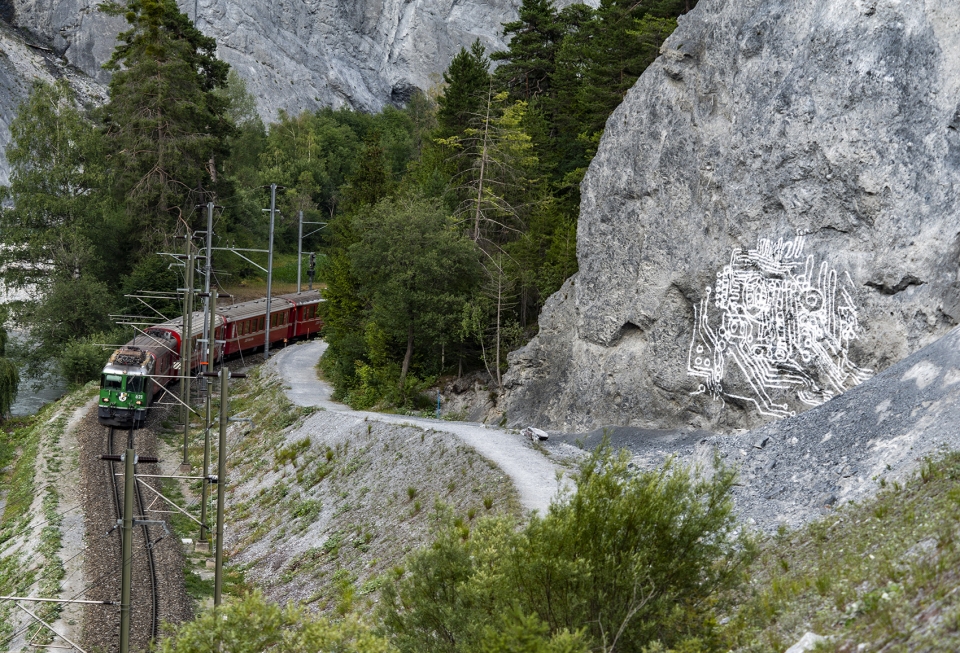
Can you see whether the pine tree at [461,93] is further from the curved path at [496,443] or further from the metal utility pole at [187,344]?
the metal utility pole at [187,344]

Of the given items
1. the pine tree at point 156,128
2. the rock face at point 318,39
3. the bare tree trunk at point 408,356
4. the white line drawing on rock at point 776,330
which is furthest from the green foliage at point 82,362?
the rock face at point 318,39

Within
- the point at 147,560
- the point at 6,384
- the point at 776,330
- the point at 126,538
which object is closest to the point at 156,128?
the point at 6,384

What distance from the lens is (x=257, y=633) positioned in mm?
10547

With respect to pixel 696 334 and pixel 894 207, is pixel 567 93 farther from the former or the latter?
pixel 894 207

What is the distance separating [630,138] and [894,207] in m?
9.05

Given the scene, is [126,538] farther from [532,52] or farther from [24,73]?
[24,73]

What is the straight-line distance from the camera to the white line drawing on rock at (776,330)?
19891 millimetres

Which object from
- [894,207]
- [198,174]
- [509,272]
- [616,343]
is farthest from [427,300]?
[198,174]

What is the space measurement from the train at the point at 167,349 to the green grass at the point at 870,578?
17.1 m

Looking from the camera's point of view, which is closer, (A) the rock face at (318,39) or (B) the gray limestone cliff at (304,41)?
(B) the gray limestone cliff at (304,41)

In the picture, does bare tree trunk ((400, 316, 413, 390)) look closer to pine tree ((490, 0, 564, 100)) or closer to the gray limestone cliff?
pine tree ((490, 0, 564, 100))

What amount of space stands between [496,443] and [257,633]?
47.6 ft

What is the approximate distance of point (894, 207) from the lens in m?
19.5

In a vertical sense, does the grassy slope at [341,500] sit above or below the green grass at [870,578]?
below
